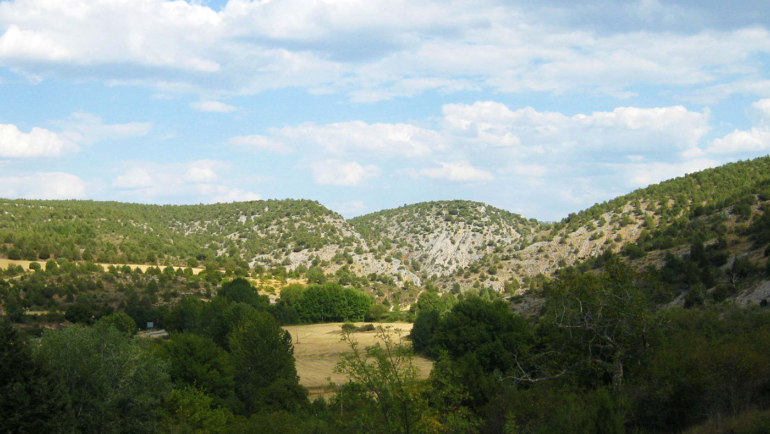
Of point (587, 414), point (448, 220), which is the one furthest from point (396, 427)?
point (448, 220)

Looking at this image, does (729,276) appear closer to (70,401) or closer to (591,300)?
(591,300)

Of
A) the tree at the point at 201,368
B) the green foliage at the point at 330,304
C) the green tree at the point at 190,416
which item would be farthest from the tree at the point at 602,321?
the green foliage at the point at 330,304

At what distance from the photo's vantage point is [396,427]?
14.9 metres

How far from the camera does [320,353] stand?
68188 mm

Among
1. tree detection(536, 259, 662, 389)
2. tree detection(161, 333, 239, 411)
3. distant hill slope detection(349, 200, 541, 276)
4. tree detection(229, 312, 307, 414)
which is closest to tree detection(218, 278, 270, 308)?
tree detection(229, 312, 307, 414)

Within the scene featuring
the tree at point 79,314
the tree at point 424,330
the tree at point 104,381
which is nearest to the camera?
the tree at point 104,381

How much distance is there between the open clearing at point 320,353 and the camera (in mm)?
52384

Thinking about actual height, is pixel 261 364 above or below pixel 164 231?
below

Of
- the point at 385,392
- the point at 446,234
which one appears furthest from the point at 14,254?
the point at 385,392

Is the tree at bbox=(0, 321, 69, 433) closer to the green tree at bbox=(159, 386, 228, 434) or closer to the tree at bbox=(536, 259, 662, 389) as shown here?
the green tree at bbox=(159, 386, 228, 434)

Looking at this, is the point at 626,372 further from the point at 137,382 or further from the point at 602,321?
the point at 137,382

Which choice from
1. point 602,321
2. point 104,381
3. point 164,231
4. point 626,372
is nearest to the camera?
point 602,321

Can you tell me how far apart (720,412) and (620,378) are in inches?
140

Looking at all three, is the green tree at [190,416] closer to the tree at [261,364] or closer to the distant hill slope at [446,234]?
the tree at [261,364]
